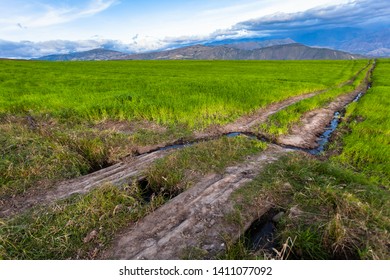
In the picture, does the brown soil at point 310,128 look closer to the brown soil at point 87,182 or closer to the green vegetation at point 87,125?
the green vegetation at point 87,125

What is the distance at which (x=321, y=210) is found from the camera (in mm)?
5027

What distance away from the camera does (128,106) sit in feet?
42.4

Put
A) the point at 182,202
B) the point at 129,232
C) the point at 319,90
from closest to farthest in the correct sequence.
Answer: the point at 129,232
the point at 182,202
the point at 319,90

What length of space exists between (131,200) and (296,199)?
3.79m

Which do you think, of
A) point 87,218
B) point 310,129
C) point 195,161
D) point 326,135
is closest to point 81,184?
point 87,218

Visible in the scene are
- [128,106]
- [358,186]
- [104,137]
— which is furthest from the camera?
[128,106]

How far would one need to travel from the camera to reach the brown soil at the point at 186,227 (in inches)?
165

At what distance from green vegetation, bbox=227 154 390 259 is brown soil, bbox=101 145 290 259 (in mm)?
337

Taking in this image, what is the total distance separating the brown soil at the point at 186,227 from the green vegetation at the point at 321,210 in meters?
→ 0.34

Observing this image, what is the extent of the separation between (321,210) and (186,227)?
2.85 meters

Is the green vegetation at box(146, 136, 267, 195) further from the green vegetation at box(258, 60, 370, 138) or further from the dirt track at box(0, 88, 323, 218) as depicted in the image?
the green vegetation at box(258, 60, 370, 138)
